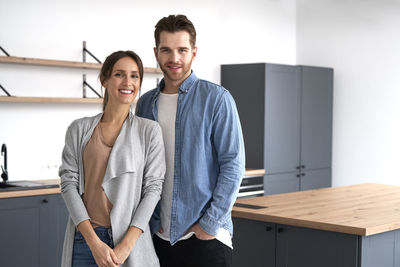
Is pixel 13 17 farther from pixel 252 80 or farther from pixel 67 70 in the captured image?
pixel 252 80

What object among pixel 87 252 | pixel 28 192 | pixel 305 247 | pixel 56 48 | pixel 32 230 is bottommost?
pixel 32 230

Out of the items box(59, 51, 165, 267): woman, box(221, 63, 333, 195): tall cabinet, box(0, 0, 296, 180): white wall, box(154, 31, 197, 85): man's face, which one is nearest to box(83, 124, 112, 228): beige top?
box(59, 51, 165, 267): woman

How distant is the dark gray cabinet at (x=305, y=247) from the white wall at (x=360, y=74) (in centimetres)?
350

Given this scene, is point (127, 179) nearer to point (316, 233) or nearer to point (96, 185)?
point (96, 185)

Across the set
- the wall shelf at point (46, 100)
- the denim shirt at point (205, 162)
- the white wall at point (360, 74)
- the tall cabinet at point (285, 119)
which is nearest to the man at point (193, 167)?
the denim shirt at point (205, 162)

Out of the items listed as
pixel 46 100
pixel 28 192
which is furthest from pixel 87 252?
pixel 46 100

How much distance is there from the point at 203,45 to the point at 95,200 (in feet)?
14.5

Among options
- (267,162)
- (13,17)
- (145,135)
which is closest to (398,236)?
(145,135)

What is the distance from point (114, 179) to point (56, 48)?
129 inches

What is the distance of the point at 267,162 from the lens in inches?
247

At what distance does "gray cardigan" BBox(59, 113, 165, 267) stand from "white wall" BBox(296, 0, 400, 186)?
16.1ft

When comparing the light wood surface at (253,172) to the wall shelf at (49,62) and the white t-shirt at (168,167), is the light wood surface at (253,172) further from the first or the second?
the white t-shirt at (168,167)

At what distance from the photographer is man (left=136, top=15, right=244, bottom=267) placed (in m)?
2.29

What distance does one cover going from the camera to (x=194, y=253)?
2307mm
